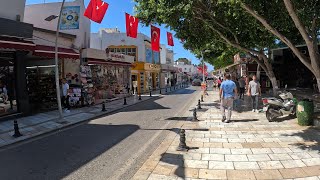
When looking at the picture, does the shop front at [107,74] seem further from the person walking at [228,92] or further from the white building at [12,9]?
the person walking at [228,92]

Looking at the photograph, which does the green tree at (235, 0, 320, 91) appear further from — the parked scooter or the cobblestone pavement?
the cobblestone pavement

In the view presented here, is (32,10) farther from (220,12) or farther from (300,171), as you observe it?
(300,171)

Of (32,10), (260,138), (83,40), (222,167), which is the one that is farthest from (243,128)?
(32,10)

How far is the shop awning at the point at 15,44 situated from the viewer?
13.0 metres

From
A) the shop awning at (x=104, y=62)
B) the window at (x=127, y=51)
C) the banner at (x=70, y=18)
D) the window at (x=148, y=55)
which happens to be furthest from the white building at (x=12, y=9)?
the window at (x=148, y=55)

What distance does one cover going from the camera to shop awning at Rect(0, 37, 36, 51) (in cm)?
1299

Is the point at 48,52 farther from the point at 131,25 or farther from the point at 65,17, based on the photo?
the point at 131,25

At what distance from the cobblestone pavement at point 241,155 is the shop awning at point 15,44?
310 inches

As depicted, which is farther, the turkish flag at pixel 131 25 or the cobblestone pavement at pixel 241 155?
the turkish flag at pixel 131 25

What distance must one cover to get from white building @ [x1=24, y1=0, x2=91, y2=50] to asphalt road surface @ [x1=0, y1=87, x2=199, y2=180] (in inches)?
445

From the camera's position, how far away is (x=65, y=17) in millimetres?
22391

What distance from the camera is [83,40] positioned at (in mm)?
22469

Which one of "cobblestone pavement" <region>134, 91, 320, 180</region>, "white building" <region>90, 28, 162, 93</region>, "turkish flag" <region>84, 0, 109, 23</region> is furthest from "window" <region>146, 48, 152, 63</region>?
"cobblestone pavement" <region>134, 91, 320, 180</region>

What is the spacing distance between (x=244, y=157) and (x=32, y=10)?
19697 millimetres
